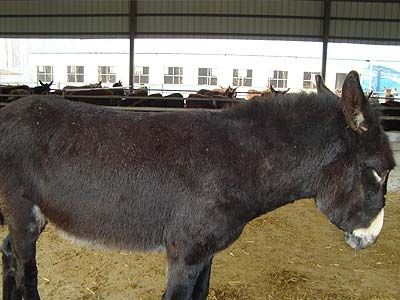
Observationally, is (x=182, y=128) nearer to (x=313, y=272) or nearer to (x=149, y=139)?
(x=149, y=139)

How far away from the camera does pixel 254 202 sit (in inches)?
96.3

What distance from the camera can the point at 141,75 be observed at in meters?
24.7

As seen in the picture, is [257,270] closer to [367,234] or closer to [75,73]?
[367,234]

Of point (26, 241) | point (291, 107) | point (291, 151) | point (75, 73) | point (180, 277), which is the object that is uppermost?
point (75, 73)

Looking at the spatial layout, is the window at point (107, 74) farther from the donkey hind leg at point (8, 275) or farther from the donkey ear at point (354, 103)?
the donkey ear at point (354, 103)

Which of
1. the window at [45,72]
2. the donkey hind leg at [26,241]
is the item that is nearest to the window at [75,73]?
the window at [45,72]

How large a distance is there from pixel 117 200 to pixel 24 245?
0.71m

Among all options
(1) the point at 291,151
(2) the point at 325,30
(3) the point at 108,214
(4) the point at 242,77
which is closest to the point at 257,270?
(1) the point at 291,151

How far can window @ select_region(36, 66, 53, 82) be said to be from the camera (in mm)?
26891

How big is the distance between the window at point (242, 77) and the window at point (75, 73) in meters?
9.60

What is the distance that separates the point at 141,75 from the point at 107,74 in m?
2.19

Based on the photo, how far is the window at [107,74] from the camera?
80.9 feet

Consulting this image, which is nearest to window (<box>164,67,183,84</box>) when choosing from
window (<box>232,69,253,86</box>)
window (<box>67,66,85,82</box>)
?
window (<box>232,69,253,86</box>)

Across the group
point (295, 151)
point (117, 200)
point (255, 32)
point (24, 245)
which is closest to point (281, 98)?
point (295, 151)
